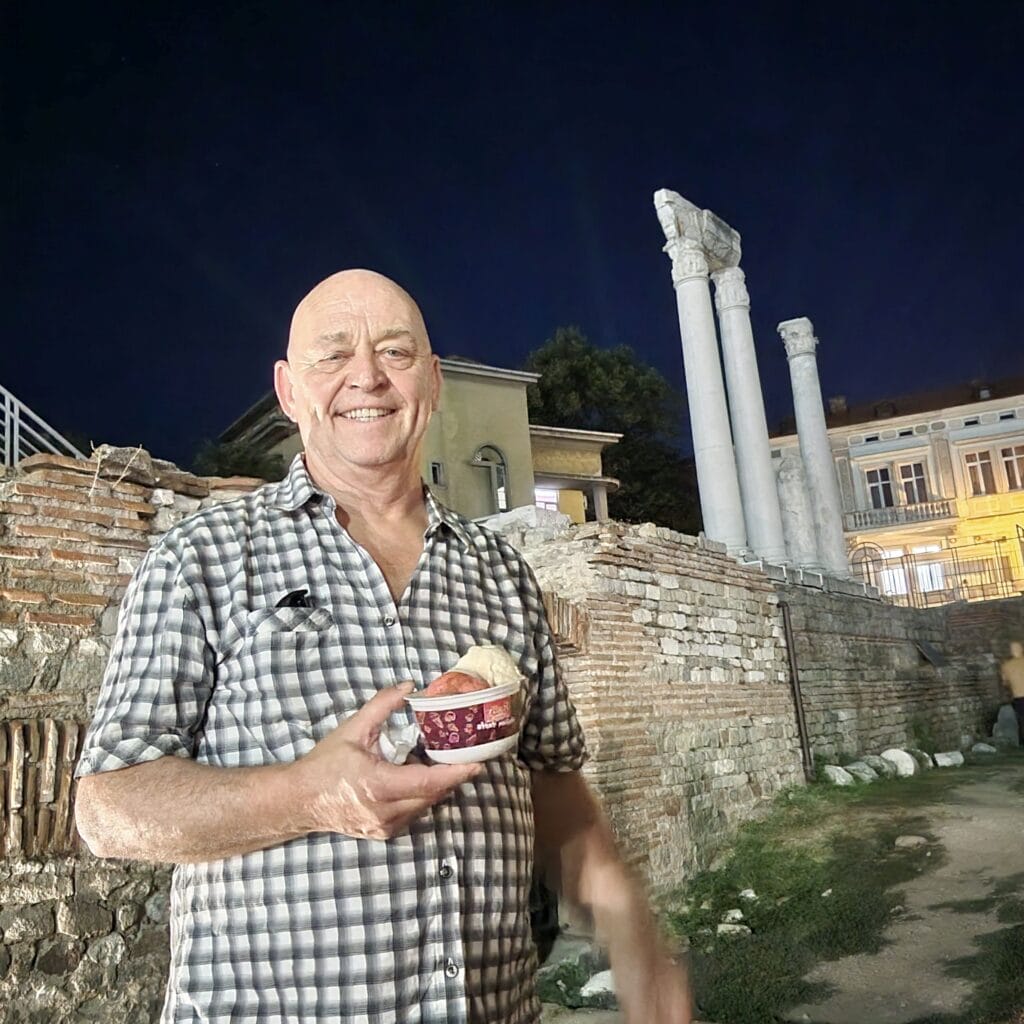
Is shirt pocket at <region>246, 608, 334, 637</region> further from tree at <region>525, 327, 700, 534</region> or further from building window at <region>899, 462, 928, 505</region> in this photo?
building window at <region>899, 462, 928, 505</region>

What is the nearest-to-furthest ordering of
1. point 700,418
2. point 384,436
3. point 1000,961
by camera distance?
1. point 384,436
2. point 1000,961
3. point 700,418

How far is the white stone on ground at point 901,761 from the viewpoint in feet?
42.8

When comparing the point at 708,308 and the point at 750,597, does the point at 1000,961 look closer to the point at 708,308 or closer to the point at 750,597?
the point at 750,597

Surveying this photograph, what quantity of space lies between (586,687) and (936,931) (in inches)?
120

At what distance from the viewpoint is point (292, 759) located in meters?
1.42

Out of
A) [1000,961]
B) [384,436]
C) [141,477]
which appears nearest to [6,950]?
[141,477]

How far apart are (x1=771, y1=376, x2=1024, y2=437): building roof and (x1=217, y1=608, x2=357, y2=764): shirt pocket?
3504 centimetres

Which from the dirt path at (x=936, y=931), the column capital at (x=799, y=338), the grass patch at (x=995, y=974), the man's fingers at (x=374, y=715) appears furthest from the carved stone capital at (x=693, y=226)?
the man's fingers at (x=374, y=715)

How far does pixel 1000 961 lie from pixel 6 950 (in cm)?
573

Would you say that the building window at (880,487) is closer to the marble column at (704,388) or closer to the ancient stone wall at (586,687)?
the ancient stone wall at (586,687)

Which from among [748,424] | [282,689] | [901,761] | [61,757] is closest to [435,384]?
[282,689]

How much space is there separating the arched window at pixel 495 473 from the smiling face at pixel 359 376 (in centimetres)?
1918

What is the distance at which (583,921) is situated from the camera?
191 centimetres

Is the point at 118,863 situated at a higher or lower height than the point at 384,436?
lower
